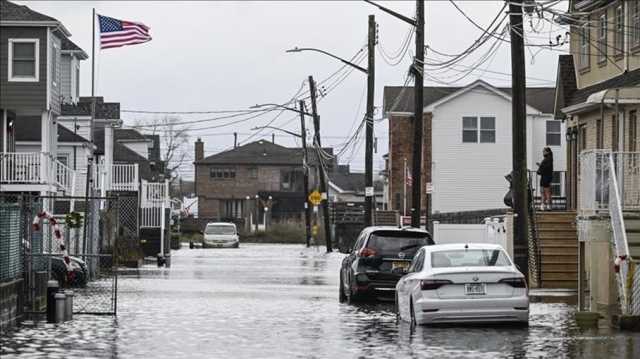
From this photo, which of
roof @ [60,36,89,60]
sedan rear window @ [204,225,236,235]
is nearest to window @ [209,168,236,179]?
sedan rear window @ [204,225,236,235]

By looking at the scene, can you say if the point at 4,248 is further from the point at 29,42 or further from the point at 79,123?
the point at 79,123

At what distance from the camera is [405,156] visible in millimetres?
78188

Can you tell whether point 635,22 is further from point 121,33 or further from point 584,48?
point 121,33

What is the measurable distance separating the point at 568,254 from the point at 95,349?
1981 centimetres

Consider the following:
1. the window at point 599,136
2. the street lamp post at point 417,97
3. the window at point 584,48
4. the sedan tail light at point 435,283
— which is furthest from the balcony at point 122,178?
the sedan tail light at point 435,283

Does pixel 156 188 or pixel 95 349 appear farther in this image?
pixel 156 188

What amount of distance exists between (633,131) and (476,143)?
39.3m

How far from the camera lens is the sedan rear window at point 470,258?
22.6 metres

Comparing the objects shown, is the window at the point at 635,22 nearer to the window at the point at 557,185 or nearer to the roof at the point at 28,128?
the roof at the point at 28,128

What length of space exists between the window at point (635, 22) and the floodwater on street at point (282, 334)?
9.47m

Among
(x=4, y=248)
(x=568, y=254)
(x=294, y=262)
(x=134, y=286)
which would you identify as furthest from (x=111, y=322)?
(x=294, y=262)

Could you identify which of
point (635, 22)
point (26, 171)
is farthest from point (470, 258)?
point (26, 171)

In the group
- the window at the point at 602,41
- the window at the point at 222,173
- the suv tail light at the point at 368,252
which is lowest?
the suv tail light at the point at 368,252

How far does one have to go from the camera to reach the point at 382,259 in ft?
96.4
